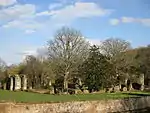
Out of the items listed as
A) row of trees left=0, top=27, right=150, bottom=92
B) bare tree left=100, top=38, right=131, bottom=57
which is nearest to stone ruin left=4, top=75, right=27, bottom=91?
row of trees left=0, top=27, right=150, bottom=92

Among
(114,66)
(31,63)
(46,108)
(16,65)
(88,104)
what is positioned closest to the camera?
(46,108)

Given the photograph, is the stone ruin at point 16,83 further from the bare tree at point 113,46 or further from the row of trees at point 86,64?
the bare tree at point 113,46

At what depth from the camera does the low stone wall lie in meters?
28.0

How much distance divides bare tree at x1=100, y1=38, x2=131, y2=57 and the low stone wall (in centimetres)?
2784

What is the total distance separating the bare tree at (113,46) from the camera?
66.9 metres

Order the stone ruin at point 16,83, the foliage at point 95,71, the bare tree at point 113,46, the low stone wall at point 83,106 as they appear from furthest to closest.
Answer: the bare tree at point 113,46, the stone ruin at point 16,83, the foliage at point 95,71, the low stone wall at point 83,106

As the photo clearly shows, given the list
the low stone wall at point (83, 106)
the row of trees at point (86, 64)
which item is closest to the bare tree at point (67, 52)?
the row of trees at point (86, 64)

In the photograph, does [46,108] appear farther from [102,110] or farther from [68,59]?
[68,59]

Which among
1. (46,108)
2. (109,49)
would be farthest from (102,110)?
(109,49)

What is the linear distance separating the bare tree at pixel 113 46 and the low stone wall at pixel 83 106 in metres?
27.8

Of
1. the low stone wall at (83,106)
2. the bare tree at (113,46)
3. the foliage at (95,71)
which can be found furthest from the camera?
the bare tree at (113,46)

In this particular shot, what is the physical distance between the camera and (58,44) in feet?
198

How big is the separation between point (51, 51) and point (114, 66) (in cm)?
1337

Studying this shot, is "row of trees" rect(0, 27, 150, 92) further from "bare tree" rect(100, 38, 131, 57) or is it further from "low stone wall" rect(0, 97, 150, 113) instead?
"low stone wall" rect(0, 97, 150, 113)
